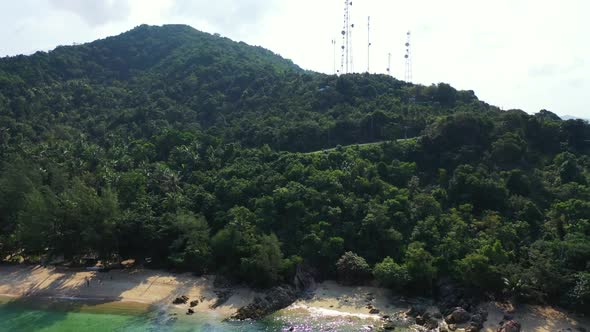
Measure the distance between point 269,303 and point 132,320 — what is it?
11583 mm

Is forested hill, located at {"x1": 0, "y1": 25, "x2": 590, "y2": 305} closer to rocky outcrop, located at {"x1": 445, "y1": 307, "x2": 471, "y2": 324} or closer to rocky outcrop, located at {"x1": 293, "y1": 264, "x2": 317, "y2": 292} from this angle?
rocky outcrop, located at {"x1": 293, "y1": 264, "x2": 317, "y2": 292}

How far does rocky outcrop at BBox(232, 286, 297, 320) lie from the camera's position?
41219 millimetres

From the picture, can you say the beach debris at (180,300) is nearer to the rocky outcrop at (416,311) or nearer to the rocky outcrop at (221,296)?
the rocky outcrop at (221,296)

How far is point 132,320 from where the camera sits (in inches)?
1617

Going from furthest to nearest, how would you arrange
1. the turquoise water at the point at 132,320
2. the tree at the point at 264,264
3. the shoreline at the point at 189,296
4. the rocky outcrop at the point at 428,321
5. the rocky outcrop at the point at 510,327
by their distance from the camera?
1. the tree at the point at 264,264
2. the turquoise water at the point at 132,320
3. the shoreline at the point at 189,296
4. the rocky outcrop at the point at 428,321
5. the rocky outcrop at the point at 510,327

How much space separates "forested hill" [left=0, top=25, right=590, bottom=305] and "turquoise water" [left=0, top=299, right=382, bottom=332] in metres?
A: 5.68

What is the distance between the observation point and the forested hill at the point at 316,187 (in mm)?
44781

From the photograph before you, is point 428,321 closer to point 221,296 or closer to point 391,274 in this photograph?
point 391,274

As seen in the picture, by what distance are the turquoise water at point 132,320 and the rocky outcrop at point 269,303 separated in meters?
0.89

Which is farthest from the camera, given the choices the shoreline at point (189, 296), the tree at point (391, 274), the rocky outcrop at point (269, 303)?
the tree at point (391, 274)

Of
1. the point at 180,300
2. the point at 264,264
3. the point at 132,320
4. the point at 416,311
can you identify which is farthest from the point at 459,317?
the point at 132,320

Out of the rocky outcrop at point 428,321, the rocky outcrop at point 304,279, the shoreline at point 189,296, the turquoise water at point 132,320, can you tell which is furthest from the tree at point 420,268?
the rocky outcrop at point 304,279

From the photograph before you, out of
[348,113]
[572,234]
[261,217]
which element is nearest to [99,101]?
[348,113]

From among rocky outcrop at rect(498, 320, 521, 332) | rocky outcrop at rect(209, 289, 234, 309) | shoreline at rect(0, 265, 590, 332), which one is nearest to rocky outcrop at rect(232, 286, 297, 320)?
shoreline at rect(0, 265, 590, 332)
